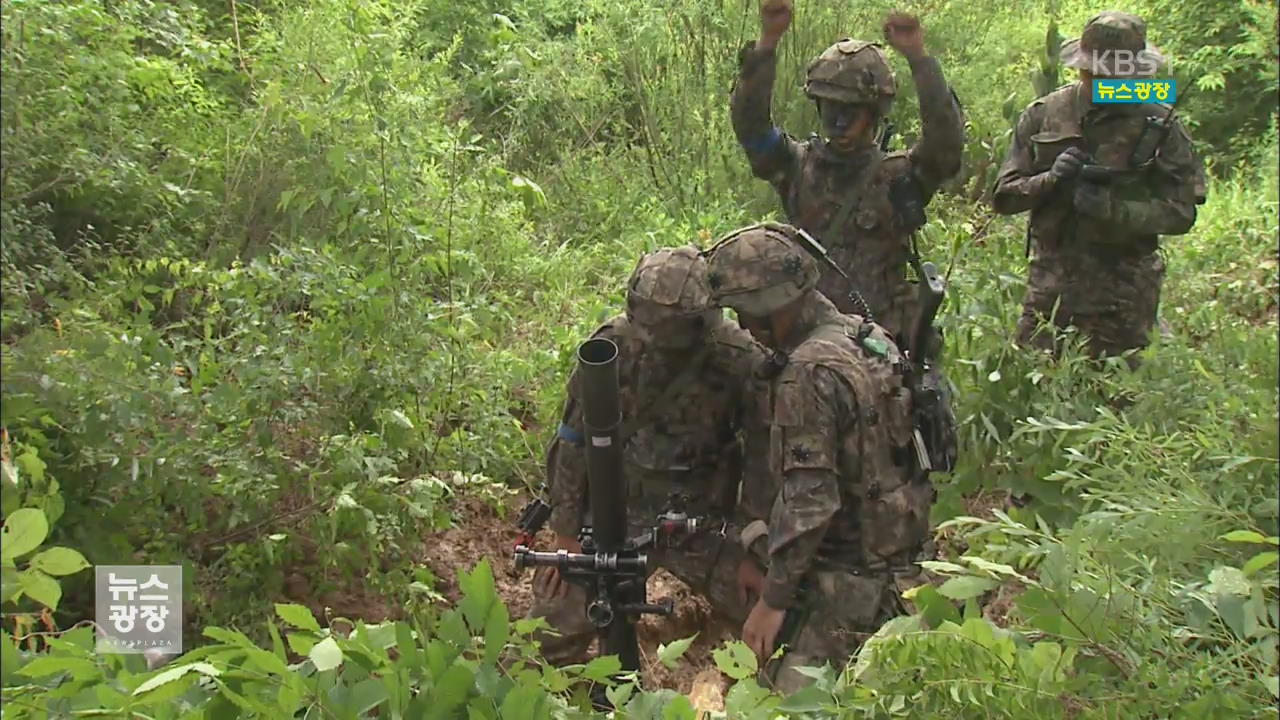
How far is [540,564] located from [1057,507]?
1763 mm

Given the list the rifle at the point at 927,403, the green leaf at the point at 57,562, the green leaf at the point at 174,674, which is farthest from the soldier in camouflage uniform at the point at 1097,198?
the green leaf at the point at 57,562

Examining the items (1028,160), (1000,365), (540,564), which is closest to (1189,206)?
(1028,160)

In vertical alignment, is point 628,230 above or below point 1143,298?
above

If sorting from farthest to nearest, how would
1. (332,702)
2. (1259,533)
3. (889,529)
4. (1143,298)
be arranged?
(1143,298), (889,529), (332,702), (1259,533)

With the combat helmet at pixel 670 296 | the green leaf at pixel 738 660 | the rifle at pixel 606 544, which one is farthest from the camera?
the combat helmet at pixel 670 296

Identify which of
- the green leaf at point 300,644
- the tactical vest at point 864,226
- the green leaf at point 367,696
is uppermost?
the tactical vest at point 864,226

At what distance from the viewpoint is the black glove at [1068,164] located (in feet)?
11.7

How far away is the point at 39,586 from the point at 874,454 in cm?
170

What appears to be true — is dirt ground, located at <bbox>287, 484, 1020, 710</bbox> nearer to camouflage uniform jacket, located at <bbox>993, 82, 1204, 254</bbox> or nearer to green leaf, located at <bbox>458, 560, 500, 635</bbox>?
camouflage uniform jacket, located at <bbox>993, 82, 1204, 254</bbox>

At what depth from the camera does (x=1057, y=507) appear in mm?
3348

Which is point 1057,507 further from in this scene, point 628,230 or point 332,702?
point 332,702

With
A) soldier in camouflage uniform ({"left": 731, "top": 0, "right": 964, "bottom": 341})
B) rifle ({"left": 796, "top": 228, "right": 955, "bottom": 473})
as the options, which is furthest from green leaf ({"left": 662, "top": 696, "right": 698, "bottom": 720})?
soldier in camouflage uniform ({"left": 731, "top": 0, "right": 964, "bottom": 341})

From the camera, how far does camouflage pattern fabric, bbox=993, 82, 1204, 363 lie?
11.6ft

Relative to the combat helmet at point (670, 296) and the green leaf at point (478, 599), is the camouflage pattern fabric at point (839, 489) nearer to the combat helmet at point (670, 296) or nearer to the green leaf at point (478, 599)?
the combat helmet at point (670, 296)
